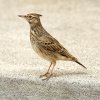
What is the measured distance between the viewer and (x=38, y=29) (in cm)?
871

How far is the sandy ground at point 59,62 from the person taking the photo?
8.36 m

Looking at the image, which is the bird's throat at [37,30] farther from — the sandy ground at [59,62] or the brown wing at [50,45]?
the sandy ground at [59,62]

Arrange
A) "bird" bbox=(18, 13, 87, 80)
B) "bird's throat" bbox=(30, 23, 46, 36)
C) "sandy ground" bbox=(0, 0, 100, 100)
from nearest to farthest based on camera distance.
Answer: "sandy ground" bbox=(0, 0, 100, 100)
"bird" bbox=(18, 13, 87, 80)
"bird's throat" bbox=(30, 23, 46, 36)

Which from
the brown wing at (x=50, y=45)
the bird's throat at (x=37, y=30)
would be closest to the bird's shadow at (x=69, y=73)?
the brown wing at (x=50, y=45)

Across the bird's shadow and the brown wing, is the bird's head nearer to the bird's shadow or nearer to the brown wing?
the brown wing

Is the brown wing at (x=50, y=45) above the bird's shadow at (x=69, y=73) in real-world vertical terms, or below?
above

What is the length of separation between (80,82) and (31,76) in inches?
29.2

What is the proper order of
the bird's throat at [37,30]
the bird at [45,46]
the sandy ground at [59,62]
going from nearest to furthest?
the sandy ground at [59,62] < the bird at [45,46] < the bird's throat at [37,30]

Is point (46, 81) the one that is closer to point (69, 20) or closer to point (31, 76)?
point (31, 76)

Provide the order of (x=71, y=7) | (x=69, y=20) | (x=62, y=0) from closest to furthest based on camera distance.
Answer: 1. (x=69, y=20)
2. (x=71, y=7)
3. (x=62, y=0)

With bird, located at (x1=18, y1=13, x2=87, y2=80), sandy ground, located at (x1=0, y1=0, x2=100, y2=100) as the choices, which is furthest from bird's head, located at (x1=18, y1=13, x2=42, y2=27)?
sandy ground, located at (x1=0, y1=0, x2=100, y2=100)

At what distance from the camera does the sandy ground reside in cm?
836

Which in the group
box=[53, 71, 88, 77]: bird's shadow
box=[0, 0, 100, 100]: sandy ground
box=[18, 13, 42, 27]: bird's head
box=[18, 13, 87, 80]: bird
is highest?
box=[18, 13, 42, 27]: bird's head

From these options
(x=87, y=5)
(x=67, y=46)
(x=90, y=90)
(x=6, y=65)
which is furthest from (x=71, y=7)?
(x=90, y=90)
